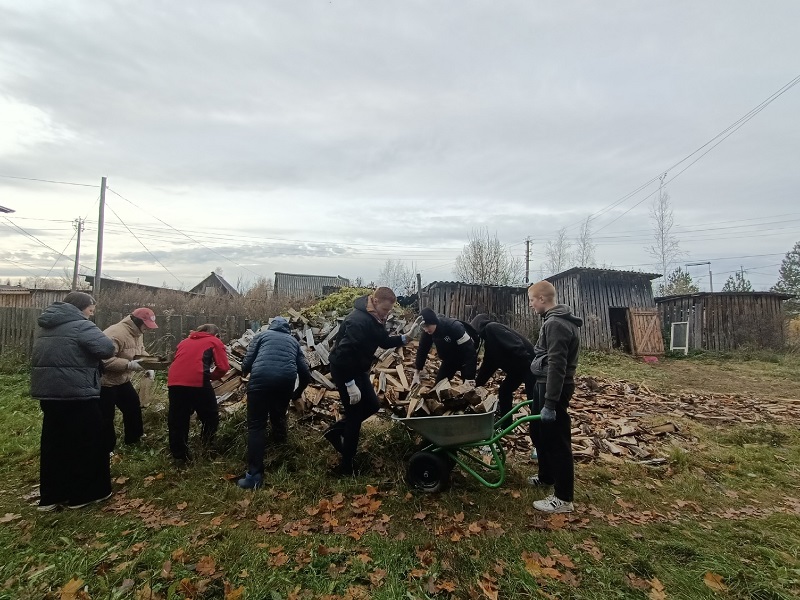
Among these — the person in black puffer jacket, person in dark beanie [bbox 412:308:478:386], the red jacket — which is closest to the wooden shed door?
person in dark beanie [bbox 412:308:478:386]

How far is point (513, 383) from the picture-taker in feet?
16.8

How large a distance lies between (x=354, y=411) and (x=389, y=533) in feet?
3.94

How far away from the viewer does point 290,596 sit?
8.72ft

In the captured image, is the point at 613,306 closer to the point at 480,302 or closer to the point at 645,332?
the point at 645,332

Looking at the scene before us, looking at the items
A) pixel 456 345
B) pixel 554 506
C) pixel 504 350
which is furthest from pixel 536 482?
pixel 456 345

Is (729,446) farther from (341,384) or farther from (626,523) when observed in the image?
(341,384)

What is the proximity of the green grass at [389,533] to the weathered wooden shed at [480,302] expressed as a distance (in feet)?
33.7

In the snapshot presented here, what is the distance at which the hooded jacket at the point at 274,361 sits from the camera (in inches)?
166

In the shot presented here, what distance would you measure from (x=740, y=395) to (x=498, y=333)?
7.53 meters

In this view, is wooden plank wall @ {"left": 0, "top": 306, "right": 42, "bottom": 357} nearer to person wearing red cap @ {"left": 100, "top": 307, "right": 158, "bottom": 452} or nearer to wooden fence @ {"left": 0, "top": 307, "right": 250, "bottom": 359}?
wooden fence @ {"left": 0, "top": 307, "right": 250, "bottom": 359}

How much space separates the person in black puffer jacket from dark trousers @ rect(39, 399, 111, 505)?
4.23 feet

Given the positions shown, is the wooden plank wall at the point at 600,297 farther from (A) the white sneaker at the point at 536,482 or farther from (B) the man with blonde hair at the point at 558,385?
(B) the man with blonde hair at the point at 558,385

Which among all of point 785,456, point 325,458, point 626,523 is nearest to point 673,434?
point 785,456

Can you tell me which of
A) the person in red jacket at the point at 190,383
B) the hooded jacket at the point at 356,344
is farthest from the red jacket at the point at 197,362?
the hooded jacket at the point at 356,344
